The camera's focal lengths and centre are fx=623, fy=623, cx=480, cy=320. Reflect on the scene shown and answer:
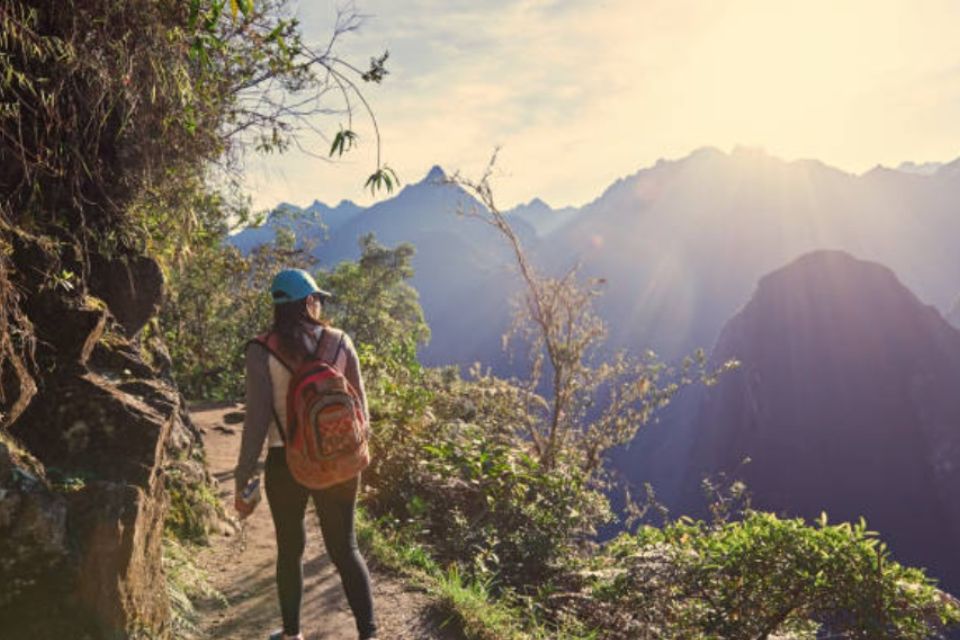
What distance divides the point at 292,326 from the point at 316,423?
1.61 ft

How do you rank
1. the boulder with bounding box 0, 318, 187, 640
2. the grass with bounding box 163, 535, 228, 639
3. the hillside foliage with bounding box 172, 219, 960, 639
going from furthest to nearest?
the hillside foliage with bounding box 172, 219, 960, 639 → the grass with bounding box 163, 535, 228, 639 → the boulder with bounding box 0, 318, 187, 640

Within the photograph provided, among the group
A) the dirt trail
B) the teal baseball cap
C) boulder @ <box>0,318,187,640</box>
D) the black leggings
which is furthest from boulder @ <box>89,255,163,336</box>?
the black leggings

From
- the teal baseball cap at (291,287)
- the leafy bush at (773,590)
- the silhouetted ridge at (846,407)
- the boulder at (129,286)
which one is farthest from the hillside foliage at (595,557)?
the silhouetted ridge at (846,407)

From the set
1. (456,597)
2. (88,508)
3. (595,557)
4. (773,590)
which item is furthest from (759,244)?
(88,508)

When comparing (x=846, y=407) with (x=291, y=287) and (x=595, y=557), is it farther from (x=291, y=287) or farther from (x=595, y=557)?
(x=291, y=287)

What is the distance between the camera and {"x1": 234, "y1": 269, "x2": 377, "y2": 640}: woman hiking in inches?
120

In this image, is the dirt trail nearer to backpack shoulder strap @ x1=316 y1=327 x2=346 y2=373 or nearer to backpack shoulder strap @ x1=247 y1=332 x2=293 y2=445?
backpack shoulder strap @ x1=247 y1=332 x2=293 y2=445

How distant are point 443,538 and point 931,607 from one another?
443 cm

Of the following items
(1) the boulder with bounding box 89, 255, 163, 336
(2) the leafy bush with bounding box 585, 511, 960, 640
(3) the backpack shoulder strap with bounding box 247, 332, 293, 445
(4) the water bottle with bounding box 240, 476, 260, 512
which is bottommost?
(2) the leafy bush with bounding box 585, 511, 960, 640

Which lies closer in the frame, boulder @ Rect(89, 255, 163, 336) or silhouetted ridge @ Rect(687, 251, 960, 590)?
boulder @ Rect(89, 255, 163, 336)

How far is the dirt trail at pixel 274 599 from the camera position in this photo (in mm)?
4250

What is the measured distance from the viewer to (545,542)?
271 inches

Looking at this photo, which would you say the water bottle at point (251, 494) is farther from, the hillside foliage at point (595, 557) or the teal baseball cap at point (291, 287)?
the hillside foliage at point (595, 557)

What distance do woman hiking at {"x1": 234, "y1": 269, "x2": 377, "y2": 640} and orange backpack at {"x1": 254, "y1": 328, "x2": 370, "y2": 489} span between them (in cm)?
2
